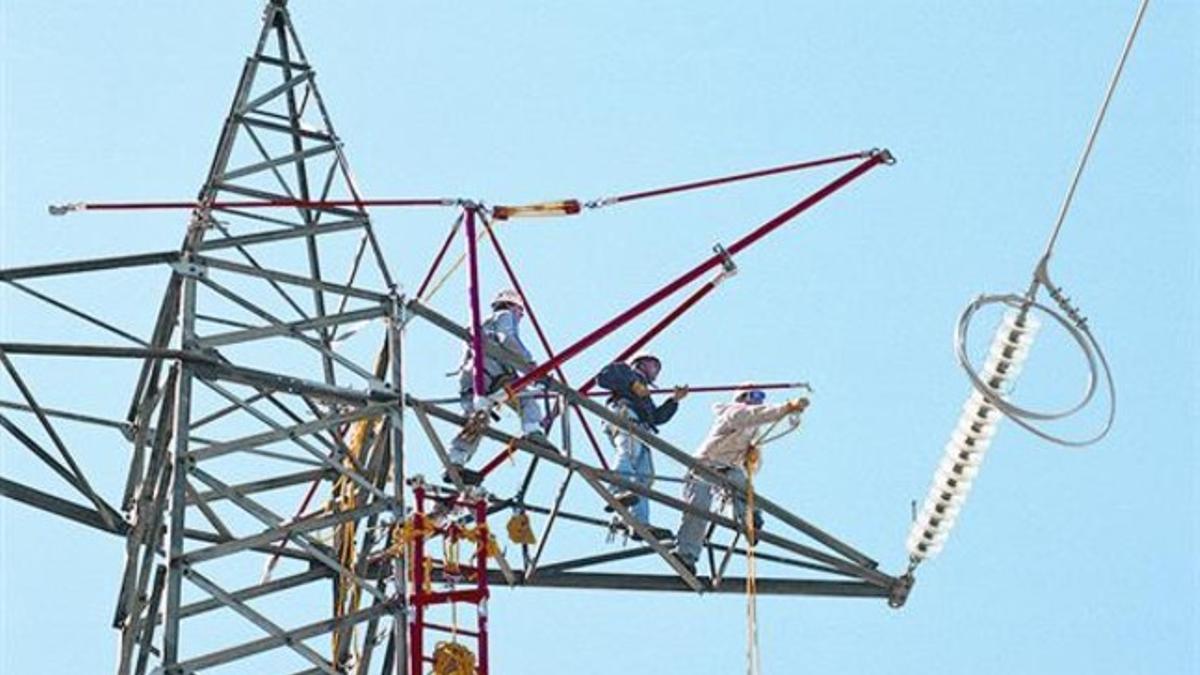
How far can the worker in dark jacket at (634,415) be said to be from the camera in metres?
23.2

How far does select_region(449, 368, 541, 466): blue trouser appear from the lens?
2119 centimetres

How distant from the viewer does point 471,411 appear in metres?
21.3

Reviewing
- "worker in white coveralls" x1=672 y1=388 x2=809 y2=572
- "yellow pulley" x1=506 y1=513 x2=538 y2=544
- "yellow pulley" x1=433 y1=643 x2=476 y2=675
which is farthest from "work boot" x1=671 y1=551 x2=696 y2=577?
"yellow pulley" x1=433 y1=643 x2=476 y2=675

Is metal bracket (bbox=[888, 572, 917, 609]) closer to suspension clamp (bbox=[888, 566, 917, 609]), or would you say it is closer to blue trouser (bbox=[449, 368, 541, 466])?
suspension clamp (bbox=[888, 566, 917, 609])

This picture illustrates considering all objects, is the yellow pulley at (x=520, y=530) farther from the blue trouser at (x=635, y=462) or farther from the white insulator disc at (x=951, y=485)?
the white insulator disc at (x=951, y=485)

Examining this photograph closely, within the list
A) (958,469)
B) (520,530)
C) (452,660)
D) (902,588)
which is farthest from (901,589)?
(452,660)

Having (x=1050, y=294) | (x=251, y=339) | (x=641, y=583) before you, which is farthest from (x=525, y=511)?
(x=1050, y=294)

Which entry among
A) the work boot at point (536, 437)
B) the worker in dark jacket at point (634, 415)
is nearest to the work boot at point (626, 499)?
the worker in dark jacket at point (634, 415)

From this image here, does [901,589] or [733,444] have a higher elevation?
[733,444]

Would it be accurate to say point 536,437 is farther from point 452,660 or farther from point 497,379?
point 452,660

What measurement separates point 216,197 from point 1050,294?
6964 mm

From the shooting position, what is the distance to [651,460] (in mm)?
23594

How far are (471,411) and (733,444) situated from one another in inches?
130

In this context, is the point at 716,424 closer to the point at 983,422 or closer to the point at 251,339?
the point at 983,422
